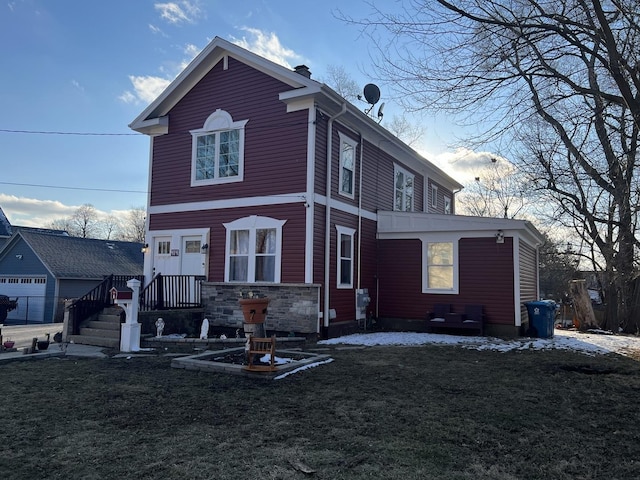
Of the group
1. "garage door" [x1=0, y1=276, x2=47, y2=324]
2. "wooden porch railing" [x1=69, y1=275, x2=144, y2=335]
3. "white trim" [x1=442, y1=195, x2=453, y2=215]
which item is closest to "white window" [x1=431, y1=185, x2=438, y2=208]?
"white trim" [x1=442, y1=195, x2=453, y2=215]

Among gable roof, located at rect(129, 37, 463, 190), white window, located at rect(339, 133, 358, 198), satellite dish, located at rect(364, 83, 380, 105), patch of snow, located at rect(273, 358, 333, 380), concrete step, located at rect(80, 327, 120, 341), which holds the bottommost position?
patch of snow, located at rect(273, 358, 333, 380)

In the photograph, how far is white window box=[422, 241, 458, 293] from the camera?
1304cm

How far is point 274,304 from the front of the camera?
11445 mm

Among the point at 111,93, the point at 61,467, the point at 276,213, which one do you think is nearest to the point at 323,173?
the point at 276,213

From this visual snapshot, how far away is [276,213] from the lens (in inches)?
462

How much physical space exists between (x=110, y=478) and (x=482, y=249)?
11.2 m

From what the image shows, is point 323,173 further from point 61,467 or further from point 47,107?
point 61,467

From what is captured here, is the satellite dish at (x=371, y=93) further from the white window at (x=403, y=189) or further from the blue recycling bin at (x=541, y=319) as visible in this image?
the blue recycling bin at (x=541, y=319)

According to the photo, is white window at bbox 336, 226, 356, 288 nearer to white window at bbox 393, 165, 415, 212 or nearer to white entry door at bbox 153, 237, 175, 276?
white window at bbox 393, 165, 415, 212

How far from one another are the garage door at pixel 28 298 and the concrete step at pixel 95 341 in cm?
1736

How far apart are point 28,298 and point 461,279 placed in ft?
79.1

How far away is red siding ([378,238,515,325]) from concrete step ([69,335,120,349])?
7.27 m

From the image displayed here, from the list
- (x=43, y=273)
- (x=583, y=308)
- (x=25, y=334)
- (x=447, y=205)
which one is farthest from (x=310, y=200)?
(x=43, y=273)

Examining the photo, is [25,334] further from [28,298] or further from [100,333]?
[28,298]
